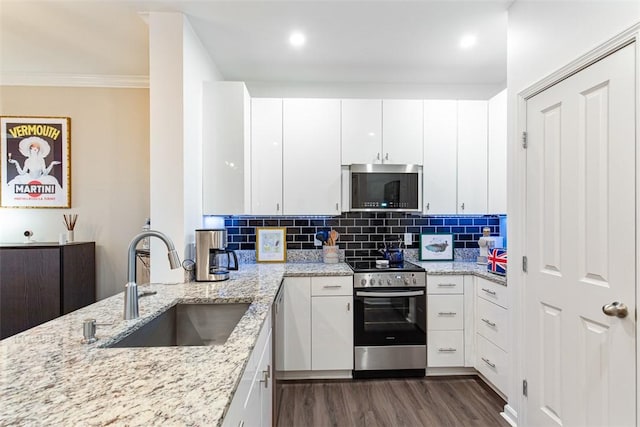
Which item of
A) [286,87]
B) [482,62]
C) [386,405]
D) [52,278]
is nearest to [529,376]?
[386,405]

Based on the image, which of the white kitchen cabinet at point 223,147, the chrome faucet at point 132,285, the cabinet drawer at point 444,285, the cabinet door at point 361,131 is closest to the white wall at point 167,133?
the white kitchen cabinet at point 223,147

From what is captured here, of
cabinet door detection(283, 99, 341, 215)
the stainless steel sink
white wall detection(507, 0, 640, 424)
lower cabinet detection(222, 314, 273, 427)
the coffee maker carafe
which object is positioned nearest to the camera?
lower cabinet detection(222, 314, 273, 427)

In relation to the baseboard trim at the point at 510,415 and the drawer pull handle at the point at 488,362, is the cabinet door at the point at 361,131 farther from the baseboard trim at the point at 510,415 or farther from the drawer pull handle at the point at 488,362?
the baseboard trim at the point at 510,415

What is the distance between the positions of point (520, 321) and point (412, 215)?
1455 mm

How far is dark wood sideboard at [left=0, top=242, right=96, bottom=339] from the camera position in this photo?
2.66m

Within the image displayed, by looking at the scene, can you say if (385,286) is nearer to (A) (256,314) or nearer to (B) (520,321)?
(B) (520,321)

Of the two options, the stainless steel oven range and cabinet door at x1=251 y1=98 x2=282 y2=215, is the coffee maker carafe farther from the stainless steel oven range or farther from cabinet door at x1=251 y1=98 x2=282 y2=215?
the stainless steel oven range

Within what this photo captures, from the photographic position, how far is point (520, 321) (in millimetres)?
1955

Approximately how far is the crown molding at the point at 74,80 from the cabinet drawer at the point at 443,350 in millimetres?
3635

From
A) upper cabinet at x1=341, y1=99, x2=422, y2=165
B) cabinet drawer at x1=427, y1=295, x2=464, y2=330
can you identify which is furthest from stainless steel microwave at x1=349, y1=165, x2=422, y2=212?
cabinet drawer at x1=427, y1=295, x2=464, y2=330

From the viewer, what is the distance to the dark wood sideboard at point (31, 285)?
2.66m

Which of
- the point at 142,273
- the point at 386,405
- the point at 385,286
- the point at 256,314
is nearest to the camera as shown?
the point at 256,314

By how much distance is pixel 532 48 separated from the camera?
6.06 feet

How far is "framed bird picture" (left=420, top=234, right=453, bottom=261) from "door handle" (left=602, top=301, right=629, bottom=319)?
186 cm
